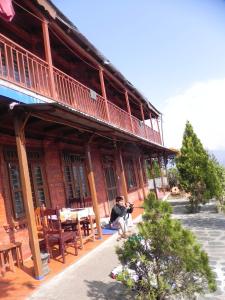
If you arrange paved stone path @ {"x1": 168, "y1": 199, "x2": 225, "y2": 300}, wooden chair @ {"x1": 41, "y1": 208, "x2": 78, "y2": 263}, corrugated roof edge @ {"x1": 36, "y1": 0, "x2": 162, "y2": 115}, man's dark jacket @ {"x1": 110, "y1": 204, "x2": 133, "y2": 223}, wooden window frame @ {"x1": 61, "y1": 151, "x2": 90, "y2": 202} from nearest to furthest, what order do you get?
paved stone path @ {"x1": 168, "y1": 199, "x2": 225, "y2": 300}, wooden chair @ {"x1": 41, "y1": 208, "x2": 78, "y2": 263}, corrugated roof edge @ {"x1": 36, "y1": 0, "x2": 162, "y2": 115}, man's dark jacket @ {"x1": 110, "y1": 204, "x2": 133, "y2": 223}, wooden window frame @ {"x1": 61, "y1": 151, "x2": 90, "y2": 202}

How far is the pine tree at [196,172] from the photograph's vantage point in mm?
14930

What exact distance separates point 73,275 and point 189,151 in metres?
10.3

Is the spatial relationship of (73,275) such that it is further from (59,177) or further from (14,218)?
(59,177)

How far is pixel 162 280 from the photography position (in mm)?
4594

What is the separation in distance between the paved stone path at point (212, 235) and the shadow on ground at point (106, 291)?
1.20 m

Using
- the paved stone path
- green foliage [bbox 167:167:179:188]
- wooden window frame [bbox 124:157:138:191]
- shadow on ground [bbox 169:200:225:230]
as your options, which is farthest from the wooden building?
green foliage [bbox 167:167:179:188]

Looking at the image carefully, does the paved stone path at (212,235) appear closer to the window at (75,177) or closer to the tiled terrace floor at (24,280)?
the tiled terrace floor at (24,280)

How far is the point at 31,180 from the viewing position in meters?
9.03

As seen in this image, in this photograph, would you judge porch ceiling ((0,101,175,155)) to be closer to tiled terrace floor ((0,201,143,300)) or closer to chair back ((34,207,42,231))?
chair back ((34,207,42,231))

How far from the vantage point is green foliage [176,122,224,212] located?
14.9 meters

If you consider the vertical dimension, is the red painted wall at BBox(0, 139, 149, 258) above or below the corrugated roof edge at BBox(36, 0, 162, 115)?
below

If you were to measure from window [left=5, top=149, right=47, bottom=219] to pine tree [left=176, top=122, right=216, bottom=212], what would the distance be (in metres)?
7.71

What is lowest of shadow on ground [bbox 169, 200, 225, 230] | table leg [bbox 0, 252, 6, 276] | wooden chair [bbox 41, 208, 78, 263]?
shadow on ground [bbox 169, 200, 225, 230]

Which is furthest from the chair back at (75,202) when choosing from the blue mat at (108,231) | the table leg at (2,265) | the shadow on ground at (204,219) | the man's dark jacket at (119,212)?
the table leg at (2,265)
